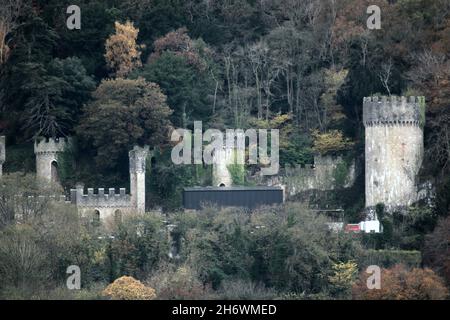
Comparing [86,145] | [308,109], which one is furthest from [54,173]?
[308,109]

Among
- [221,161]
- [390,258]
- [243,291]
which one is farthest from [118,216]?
[390,258]

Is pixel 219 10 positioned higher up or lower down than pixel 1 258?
higher up

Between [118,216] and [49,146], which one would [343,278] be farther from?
[49,146]

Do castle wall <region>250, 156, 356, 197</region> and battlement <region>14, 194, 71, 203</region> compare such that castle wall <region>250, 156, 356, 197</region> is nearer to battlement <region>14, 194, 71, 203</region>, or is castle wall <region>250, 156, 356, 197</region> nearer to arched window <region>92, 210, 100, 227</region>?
arched window <region>92, 210, 100, 227</region>

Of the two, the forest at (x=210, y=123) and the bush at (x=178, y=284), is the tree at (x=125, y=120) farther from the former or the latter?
the bush at (x=178, y=284)

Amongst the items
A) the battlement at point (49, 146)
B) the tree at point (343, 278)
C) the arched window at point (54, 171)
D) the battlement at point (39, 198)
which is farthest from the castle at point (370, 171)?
the tree at point (343, 278)

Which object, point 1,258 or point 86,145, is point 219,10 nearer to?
point 86,145
